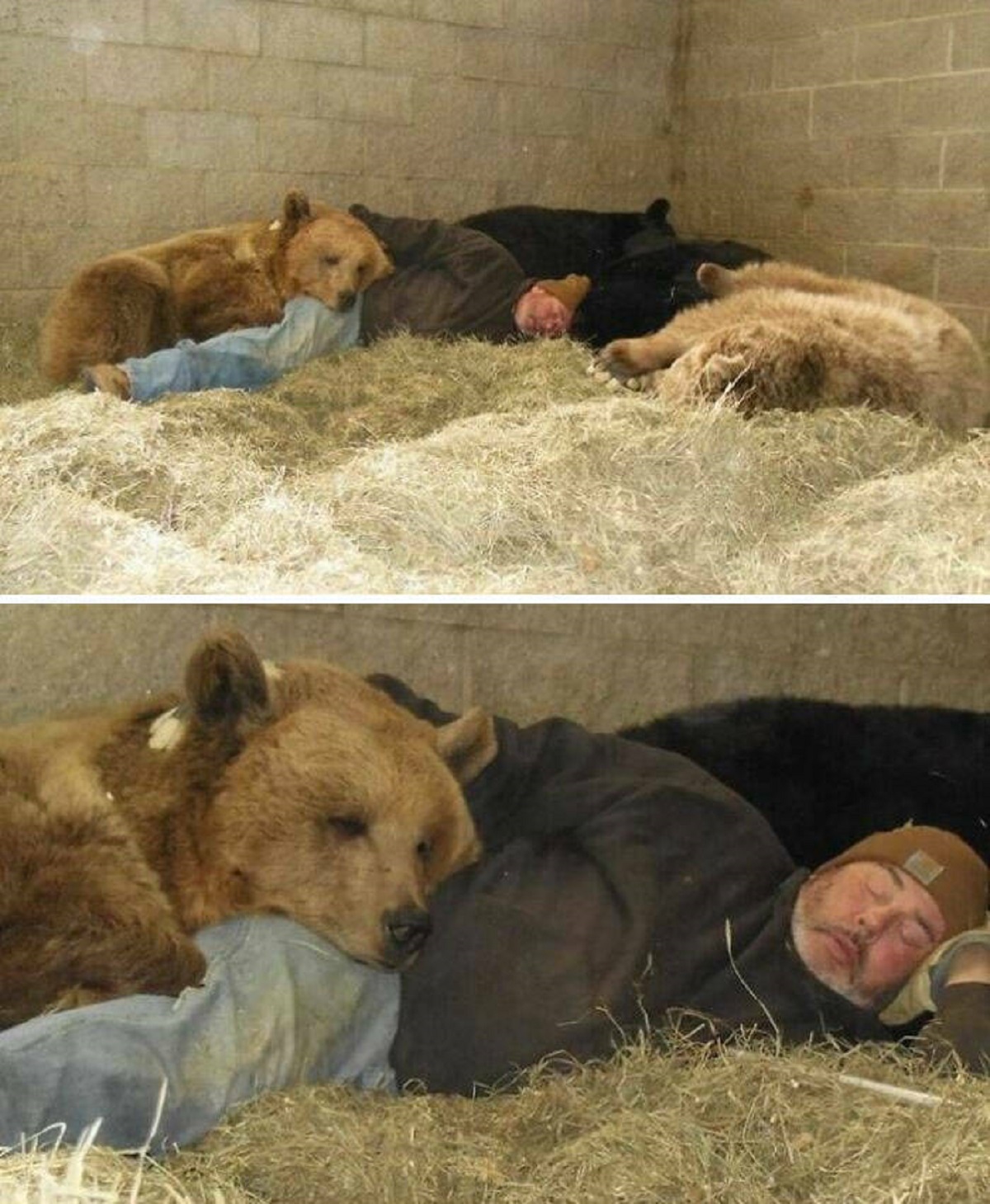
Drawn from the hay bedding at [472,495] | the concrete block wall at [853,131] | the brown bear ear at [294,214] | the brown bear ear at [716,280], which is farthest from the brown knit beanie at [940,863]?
the brown bear ear at [294,214]

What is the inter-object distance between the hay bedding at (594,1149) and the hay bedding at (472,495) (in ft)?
2.60

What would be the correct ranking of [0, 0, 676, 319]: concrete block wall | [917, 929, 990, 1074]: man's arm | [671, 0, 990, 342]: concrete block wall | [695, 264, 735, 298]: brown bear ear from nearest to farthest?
[917, 929, 990, 1074]: man's arm
[0, 0, 676, 319]: concrete block wall
[671, 0, 990, 342]: concrete block wall
[695, 264, 735, 298]: brown bear ear

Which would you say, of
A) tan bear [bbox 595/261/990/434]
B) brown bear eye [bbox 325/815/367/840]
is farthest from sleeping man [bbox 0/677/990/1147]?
tan bear [bbox 595/261/990/434]

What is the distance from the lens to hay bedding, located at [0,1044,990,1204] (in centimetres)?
188

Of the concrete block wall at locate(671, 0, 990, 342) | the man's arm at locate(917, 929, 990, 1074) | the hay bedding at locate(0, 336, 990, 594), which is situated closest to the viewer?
the hay bedding at locate(0, 336, 990, 594)

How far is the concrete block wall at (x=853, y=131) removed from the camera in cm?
288

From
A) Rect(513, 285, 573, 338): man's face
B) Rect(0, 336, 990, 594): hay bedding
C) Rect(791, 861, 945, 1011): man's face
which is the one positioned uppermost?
Rect(513, 285, 573, 338): man's face

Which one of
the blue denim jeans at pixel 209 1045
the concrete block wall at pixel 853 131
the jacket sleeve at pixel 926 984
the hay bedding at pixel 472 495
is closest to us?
the blue denim jeans at pixel 209 1045

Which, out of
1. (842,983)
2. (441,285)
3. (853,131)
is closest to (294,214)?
(441,285)

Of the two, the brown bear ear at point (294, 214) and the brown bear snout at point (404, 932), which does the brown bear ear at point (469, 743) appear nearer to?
the brown bear snout at point (404, 932)

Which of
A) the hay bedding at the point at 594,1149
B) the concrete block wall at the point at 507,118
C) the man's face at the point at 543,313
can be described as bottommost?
the hay bedding at the point at 594,1149

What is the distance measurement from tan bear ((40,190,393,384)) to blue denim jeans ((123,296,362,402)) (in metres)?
0.03

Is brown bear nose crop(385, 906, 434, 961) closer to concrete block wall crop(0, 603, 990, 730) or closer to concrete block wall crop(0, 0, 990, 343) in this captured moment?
concrete block wall crop(0, 603, 990, 730)

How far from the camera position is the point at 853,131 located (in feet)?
9.69
